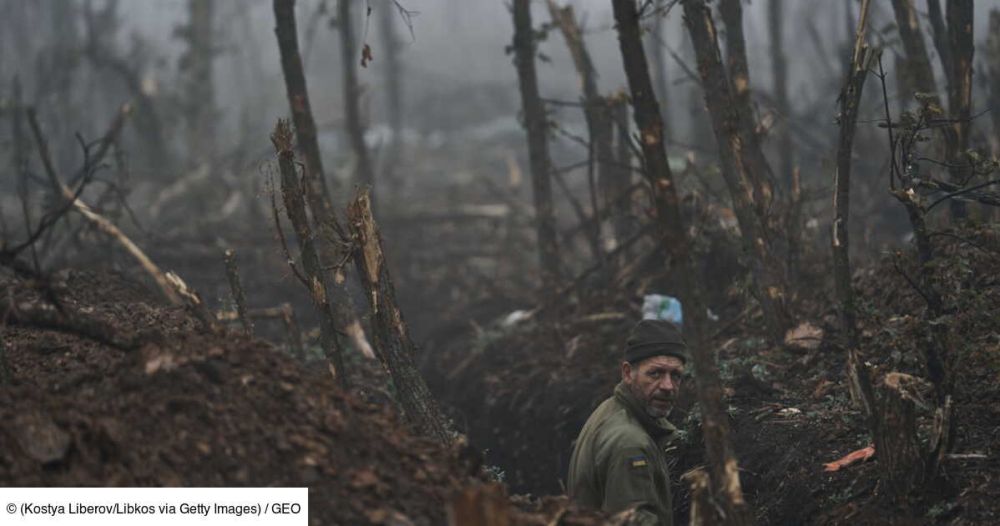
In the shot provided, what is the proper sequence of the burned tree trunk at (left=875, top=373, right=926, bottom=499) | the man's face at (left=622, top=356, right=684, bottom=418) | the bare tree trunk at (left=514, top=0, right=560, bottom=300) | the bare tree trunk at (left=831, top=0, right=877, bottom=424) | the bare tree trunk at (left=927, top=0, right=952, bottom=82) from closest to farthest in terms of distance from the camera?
the burned tree trunk at (left=875, top=373, right=926, bottom=499) → the bare tree trunk at (left=831, top=0, right=877, bottom=424) → the man's face at (left=622, top=356, right=684, bottom=418) → the bare tree trunk at (left=927, top=0, right=952, bottom=82) → the bare tree trunk at (left=514, top=0, right=560, bottom=300)

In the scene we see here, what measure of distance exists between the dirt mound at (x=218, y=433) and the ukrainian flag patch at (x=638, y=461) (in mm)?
752

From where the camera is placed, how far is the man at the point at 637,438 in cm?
447

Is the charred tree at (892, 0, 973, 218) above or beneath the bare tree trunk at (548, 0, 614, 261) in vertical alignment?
beneath

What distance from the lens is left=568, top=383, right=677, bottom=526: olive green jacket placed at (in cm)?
446

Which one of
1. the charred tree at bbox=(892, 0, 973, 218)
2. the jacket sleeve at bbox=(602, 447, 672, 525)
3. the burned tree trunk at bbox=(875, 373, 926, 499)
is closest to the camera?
the jacket sleeve at bbox=(602, 447, 672, 525)

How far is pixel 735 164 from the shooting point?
7555mm

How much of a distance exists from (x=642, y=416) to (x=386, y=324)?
1615 mm

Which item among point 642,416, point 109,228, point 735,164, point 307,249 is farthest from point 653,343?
point 109,228

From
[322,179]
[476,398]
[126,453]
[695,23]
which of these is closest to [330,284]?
[322,179]

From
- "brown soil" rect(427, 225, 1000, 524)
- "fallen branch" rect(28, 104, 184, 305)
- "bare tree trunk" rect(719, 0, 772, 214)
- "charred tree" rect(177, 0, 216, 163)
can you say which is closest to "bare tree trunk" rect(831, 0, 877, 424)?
"brown soil" rect(427, 225, 1000, 524)

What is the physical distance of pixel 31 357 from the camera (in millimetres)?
4973

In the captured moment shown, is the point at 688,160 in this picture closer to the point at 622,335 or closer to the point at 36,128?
the point at 622,335

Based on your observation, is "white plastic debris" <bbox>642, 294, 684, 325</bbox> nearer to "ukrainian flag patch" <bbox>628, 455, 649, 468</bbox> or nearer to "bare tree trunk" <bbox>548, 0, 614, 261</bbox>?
"bare tree trunk" <bbox>548, 0, 614, 261</bbox>

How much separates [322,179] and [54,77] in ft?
44.9
